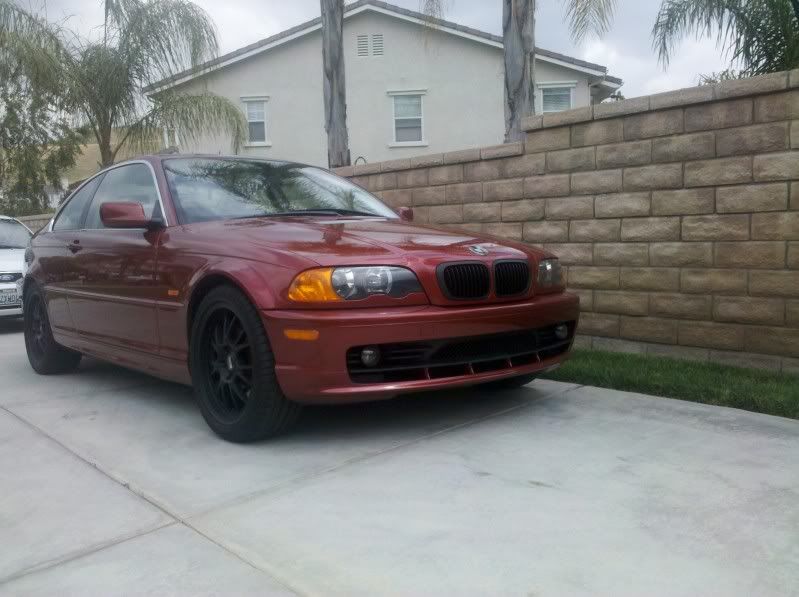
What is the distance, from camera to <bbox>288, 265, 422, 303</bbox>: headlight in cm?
357

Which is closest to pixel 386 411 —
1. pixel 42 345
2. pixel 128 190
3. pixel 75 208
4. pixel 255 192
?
pixel 255 192

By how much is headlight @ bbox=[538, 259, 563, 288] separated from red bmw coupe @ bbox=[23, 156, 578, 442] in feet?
0.05

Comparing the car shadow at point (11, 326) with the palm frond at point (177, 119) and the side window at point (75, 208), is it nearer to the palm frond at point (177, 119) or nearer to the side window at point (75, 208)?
the side window at point (75, 208)

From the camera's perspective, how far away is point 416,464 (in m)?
3.48

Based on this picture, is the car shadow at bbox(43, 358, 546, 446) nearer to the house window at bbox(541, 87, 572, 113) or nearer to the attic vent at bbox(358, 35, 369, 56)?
the house window at bbox(541, 87, 572, 113)

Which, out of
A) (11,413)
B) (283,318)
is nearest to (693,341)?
(283,318)

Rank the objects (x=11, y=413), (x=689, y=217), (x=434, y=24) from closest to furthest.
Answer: (x=11, y=413) < (x=689, y=217) < (x=434, y=24)

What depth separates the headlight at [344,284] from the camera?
11.7 ft

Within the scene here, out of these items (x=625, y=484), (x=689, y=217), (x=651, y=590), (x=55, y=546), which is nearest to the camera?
(x=651, y=590)

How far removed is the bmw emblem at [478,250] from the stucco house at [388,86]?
1645 cm

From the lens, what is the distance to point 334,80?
1045 cm

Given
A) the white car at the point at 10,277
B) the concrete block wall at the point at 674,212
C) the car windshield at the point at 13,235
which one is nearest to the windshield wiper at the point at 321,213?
the concrete block wall at the point at 674,212

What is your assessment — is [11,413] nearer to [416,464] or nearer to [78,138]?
[416,464]

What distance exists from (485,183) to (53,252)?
3509 millimetres
